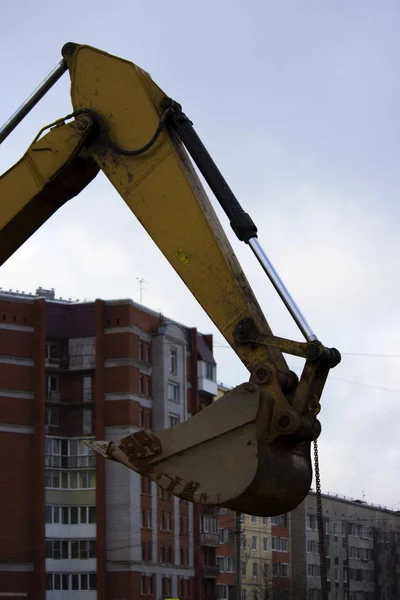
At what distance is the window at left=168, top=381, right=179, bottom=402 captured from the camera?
7556cm

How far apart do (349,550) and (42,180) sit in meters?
115

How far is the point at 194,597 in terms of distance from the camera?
7662cm

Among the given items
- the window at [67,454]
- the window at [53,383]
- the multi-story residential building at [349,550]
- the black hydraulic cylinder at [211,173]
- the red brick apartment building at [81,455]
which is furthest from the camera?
the multi-story residential building at [349,550]

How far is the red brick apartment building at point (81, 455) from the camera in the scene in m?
67.6

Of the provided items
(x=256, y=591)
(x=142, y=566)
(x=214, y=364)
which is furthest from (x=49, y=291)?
(x=256, y=591)

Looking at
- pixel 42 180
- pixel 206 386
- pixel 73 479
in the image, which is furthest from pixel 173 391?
pixel 42 180

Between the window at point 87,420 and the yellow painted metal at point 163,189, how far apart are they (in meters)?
59.9

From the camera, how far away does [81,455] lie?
7131 cm

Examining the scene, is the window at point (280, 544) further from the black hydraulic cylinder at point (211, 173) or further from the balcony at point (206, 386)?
the black hydraulic cylinder at point (211, 173)

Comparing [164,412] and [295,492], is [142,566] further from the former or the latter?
[295,492]

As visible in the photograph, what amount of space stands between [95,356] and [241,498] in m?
61.1

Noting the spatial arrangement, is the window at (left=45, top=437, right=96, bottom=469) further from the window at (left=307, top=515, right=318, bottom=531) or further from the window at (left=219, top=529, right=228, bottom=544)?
the window at (left=307, top=515, right=318, bottom=531)

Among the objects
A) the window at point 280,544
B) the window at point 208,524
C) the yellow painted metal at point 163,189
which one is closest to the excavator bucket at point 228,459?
the yellow painted metal at point 163,189

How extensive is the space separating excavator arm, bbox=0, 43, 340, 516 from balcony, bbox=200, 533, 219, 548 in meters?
67.4
